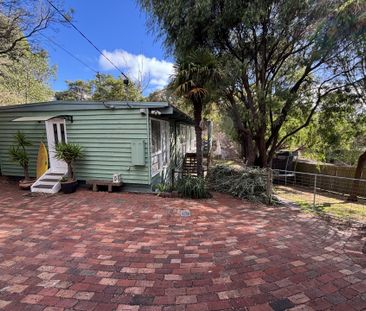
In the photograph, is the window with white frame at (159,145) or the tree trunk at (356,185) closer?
the window with white frame at (159,145)

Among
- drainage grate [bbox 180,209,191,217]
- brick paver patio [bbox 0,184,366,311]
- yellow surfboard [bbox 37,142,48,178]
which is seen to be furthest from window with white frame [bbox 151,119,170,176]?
yellow surfboard [bbox 37,142,48,178]

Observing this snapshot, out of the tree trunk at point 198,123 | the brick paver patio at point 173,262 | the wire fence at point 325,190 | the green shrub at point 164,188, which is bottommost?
the wire fence at point 325,190

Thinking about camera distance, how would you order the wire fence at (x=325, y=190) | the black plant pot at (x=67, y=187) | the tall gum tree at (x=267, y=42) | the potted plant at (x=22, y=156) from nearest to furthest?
the black plant pot at (x=67, y=187) → the potted plant at (x=22, y=156) → the tall gum tree at (x=267, y=42) → the wire fence at (x=325, y=190)

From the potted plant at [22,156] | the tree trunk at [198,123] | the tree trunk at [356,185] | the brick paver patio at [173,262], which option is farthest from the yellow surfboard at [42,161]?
the tree trunk at [356,185]

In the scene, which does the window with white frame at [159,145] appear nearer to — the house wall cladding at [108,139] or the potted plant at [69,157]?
the house wall cladding at [108,139]

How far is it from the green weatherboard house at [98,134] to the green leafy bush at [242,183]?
7.44ft

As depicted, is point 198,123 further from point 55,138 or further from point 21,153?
point 21,153

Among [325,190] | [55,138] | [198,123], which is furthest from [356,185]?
[55,138]

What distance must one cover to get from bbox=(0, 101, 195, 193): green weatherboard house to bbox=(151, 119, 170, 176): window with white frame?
4 cm

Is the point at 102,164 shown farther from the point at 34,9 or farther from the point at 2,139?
the point at 34,9

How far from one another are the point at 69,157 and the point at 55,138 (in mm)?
1461

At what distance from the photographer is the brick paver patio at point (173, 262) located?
7.39 feet

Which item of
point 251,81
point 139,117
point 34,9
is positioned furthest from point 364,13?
point 34,9

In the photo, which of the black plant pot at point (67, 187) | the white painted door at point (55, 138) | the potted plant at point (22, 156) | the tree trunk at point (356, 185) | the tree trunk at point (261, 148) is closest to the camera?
the black plant pot at point (67, 187)
